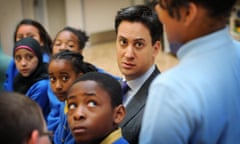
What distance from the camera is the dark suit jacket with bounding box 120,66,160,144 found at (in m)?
1.35

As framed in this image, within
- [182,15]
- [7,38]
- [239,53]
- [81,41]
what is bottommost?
[7,38]

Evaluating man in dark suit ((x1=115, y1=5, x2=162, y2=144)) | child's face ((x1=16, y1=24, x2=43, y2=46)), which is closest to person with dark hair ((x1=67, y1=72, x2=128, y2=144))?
man in dark suit ((x1=115, y1=5, x2=162, y2=144))

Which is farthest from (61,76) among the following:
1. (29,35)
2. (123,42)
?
(29,35)

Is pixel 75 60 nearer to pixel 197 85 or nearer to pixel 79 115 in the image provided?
pixel 79 115

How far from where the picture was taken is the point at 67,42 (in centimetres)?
239

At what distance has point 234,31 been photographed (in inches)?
201

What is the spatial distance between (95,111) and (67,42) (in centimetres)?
118

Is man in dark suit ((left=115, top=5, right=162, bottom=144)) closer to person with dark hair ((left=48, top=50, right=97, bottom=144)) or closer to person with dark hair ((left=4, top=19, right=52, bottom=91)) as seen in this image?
person with dark hair ((left=48, top=50, right=97, bottom=144))

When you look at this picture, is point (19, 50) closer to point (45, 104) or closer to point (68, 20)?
point (45, 104)

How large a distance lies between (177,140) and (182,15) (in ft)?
0.96

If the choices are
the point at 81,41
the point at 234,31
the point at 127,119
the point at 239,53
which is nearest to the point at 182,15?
the point at 239,53

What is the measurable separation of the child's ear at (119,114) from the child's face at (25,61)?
982 millimetres

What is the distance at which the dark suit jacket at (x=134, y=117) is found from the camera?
4.42 ft

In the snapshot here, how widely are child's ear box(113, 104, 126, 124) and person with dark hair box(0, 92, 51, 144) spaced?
48 centimetres
